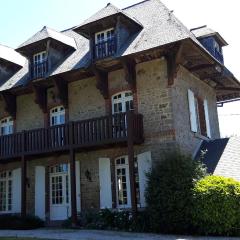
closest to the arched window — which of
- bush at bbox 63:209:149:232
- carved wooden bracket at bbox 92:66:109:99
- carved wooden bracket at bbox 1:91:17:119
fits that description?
carved wooden bracket at bbox 92:66:109:99

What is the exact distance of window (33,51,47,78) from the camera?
19.1 metres

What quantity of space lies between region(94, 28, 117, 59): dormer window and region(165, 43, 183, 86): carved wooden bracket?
227cm

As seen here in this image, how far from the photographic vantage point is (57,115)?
19453 mm

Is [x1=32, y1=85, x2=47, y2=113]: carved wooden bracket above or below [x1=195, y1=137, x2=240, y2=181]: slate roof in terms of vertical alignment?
above

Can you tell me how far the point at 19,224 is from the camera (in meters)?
16.5

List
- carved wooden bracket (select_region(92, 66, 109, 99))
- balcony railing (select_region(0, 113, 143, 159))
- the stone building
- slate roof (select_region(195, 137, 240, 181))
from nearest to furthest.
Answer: balcony railing (select_region(0, 113, 143, 159)), slate roof (select_region(195, 137, 240, 181)), the stone building, carved wooden bracket (select_region(92, 66, 109, 99))

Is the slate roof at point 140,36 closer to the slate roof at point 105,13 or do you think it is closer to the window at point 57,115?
the slate roof at point 105,13

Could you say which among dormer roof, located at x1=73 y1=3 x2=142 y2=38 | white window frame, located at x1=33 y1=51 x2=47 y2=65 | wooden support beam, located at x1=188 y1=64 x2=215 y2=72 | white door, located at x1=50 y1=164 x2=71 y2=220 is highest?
dormer roof, located at x1=73 y1=3 x2=142 y2=38

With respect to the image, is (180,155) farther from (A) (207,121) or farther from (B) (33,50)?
(B) (33,50)

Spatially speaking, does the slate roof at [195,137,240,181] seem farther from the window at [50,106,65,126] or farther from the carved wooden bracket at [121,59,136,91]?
the window at [50,106,65,126]

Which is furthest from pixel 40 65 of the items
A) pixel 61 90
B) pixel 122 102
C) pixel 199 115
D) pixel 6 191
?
pixel 199 115

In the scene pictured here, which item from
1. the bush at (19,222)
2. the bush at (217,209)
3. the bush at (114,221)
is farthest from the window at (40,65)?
the bush at (217,209)

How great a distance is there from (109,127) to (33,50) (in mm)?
6159

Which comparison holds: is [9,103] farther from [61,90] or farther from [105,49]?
[105,49]
